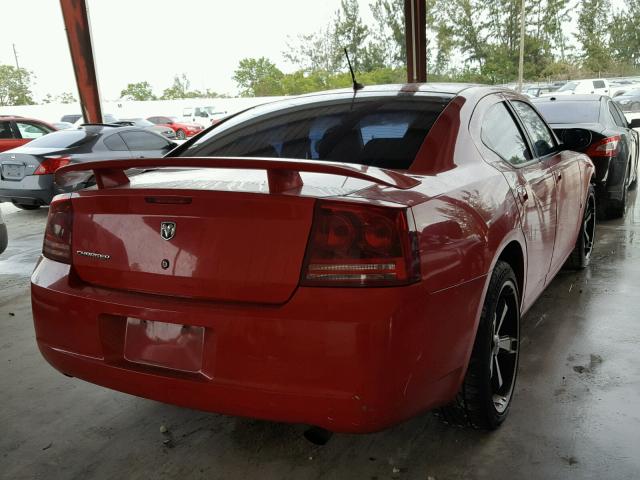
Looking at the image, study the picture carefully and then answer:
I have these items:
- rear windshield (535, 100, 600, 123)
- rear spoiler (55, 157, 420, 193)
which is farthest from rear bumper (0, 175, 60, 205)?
rear spoiler (55, 157, 420, 193)

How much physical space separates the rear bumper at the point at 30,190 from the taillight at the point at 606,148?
6.64m

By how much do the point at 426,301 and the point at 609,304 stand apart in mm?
2598

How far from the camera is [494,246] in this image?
2.12 m

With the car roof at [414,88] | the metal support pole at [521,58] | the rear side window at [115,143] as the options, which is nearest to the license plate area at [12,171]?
the rear side window at [115,143]

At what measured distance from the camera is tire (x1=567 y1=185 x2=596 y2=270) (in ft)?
14.3

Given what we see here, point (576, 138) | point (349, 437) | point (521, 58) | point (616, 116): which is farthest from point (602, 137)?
point (521, 58)

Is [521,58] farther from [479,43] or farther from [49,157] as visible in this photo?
[49,157]

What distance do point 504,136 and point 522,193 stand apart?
377 millimetres

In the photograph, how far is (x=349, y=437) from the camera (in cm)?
236

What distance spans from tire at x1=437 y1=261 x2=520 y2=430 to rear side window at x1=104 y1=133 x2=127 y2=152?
750cm

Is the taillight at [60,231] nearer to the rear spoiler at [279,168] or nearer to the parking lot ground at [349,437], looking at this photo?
the rear spoiler at [279,168]

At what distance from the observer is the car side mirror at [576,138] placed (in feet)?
12.1

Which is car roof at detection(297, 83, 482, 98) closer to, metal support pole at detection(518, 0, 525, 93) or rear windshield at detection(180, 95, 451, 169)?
rear windshield at detection(180, 95, 451, 169)

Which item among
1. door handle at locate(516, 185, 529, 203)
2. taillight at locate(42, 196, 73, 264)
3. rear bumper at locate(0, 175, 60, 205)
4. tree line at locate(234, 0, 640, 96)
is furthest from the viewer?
tree line at locate(234, 0, 640, 96)
